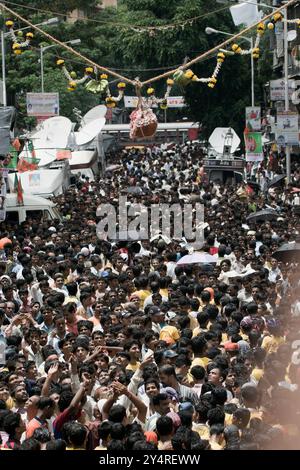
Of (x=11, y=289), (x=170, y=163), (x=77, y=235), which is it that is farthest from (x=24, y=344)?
(x=170, y=163)

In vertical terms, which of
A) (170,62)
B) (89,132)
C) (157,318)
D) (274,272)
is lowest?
(274,272)

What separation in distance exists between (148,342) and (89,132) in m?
28.1

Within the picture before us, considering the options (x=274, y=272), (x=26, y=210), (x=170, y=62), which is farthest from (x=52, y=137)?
(x=274, y=272)

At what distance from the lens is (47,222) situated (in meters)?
24.0

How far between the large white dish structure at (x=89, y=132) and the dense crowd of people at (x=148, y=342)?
16.4 meters

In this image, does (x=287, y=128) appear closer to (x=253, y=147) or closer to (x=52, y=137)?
(x=253, y=147)

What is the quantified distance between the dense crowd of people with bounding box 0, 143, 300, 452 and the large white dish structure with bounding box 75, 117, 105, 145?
16.4 metres

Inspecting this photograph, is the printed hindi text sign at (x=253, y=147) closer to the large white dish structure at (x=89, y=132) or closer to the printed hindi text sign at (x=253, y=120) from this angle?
the printed hindi text sign at (x=253, y=120)

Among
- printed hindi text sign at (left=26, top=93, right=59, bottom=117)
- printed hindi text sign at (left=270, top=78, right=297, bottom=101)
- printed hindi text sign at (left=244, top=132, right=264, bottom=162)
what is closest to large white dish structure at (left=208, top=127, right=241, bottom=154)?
A: printed hindi text sign at (left=270, top=78, right=297, bottom=101)

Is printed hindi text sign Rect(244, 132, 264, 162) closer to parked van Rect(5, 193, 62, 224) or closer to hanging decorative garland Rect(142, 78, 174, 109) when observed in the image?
parked van Rect(5, 193, 62, 224)

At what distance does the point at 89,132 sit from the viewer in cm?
3922

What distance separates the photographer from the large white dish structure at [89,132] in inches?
1521

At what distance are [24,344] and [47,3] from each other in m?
47.8

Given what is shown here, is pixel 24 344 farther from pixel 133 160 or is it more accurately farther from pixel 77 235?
pixel 133 160
